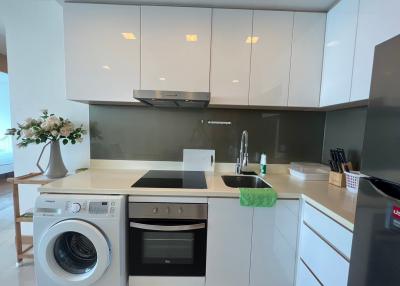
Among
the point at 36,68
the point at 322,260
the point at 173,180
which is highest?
the point at 36,68

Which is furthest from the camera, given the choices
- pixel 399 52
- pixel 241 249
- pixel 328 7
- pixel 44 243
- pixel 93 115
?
pixel 93 115

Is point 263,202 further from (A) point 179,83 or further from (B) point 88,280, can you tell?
(B) point 88,280

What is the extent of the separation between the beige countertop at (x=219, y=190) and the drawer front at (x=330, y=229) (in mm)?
39

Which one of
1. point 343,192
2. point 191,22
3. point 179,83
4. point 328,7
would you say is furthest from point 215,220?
point 328,7

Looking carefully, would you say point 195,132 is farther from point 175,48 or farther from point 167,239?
point 167,239

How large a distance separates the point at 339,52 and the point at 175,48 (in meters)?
1.22

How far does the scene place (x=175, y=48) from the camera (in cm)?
165

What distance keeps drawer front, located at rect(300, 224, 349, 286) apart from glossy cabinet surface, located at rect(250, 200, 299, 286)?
9cm

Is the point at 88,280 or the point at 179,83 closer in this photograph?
the point at 88,280

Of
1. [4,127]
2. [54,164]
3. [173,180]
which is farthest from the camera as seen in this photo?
[4,127]

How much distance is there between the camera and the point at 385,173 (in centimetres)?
68

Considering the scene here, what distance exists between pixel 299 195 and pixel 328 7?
4.87 ft

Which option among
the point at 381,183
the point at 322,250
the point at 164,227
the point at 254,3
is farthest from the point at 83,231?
the point at 254,3

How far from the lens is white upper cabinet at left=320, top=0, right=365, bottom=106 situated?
1355 millimetres
